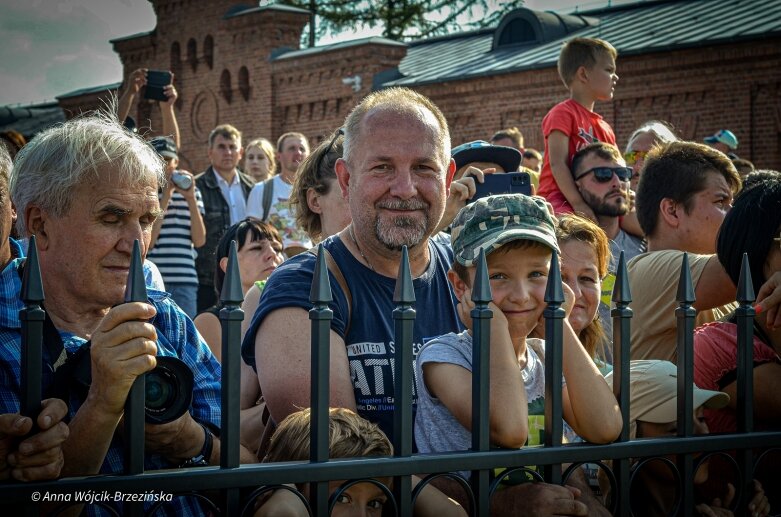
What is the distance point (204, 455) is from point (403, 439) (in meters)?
0.55

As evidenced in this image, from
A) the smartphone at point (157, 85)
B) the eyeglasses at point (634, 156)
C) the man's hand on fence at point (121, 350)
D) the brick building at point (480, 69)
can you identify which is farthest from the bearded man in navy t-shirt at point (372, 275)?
the brick building at point (480, 69)

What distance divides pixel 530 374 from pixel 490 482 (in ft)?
1.26

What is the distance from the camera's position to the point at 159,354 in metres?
2.35

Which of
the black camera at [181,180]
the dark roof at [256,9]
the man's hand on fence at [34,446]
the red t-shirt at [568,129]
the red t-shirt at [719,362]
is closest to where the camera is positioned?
the man's hand on fence at [34,446]

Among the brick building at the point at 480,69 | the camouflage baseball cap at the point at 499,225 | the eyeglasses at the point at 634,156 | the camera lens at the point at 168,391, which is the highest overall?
the brick building at the point at 480,69

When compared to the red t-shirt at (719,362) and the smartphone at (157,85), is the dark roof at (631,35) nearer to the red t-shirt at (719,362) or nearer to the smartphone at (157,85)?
the smartphone at (157,85)

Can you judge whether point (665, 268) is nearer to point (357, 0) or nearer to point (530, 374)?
point (530, 374)

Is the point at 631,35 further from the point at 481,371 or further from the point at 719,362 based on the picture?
the point at 481,371

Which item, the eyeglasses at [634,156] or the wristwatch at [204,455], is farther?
the eyeglasses at [634,156]

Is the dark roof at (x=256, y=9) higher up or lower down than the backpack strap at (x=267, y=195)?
higher up

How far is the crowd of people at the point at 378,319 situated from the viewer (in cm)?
229

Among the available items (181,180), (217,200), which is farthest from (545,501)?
(217,200)

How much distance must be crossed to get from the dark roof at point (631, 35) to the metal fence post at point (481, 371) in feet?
43.2

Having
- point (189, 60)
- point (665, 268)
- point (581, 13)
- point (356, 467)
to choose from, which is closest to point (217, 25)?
point (189, 60)
